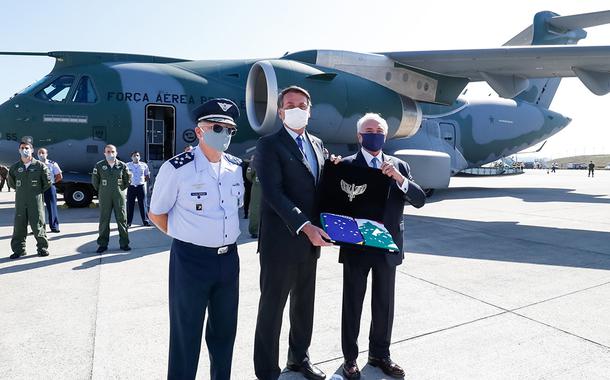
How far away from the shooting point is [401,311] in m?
4.01

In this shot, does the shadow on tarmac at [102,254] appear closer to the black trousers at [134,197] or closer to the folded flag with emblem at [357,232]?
the black trousers at [134,197]

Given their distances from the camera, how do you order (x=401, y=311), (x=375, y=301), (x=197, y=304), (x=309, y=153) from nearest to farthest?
1. (x=197, y=304)
2. (x=309, y=153)
3. (x=375, y=301)
4. (x=401, y=311)

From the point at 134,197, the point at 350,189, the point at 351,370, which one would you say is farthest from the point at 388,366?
the point at 134,197

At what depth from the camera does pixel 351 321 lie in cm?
295

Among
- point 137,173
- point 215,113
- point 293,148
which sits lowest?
point 137,173

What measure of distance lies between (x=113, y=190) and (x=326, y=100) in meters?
5.21

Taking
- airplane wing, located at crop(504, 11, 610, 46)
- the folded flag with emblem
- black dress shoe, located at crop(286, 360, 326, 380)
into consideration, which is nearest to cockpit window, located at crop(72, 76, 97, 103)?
the folded flag with emblem

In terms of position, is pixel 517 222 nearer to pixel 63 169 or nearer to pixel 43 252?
pixel 43 252

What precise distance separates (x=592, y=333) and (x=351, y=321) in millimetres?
2199

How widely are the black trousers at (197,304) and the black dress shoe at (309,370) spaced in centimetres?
60

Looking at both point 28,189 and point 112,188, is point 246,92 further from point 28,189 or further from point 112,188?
point 28,189

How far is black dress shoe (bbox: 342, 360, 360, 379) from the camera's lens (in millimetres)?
2826

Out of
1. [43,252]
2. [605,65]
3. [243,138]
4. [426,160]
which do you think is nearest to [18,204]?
[43,252]

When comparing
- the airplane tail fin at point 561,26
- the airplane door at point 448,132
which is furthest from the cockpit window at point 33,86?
the airplane tail fin at point 561,26
